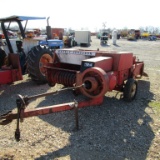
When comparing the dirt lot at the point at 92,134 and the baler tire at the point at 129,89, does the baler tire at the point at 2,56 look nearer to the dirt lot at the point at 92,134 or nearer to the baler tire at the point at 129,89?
the dirt lot at the point at 92,134

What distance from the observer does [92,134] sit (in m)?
3.58

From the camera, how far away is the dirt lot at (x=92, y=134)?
10.1 feet

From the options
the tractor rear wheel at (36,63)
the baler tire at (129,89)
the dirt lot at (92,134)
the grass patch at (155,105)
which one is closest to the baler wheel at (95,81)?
the dirt lot at (92,134)


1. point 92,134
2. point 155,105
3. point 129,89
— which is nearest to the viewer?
point 92,134

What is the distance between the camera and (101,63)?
4160mm

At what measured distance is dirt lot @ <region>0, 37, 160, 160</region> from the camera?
307cm

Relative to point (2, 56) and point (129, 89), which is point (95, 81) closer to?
point (129, 89)

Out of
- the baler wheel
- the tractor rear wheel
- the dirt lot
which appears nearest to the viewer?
the dirt lot

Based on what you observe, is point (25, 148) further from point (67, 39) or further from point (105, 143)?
point (67, 39)

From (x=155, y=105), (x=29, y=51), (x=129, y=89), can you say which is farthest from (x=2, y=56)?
(x=155, y=105)

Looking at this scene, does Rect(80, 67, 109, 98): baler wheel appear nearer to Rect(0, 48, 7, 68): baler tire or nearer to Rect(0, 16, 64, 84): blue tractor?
Rect(0, 16, 64, 84): blue tractor

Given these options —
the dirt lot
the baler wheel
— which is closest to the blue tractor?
the dirt lot

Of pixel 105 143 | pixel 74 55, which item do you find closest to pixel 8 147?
pixel 105 143

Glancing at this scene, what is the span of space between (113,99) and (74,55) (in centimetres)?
147
